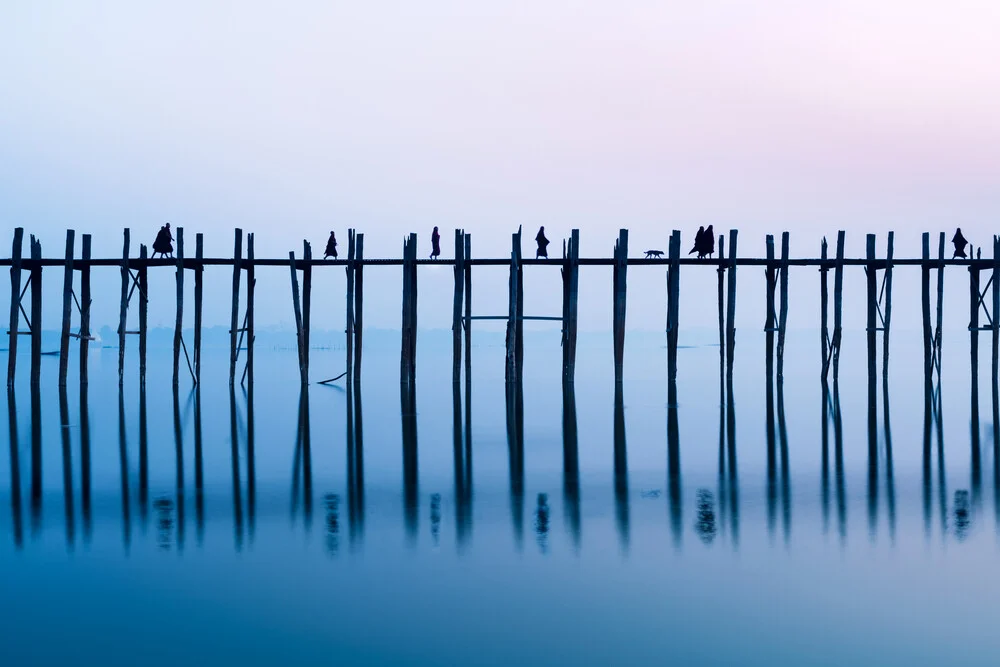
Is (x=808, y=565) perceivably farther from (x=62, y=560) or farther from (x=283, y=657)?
(x=62, y=560)

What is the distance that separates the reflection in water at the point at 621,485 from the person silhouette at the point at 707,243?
427cm

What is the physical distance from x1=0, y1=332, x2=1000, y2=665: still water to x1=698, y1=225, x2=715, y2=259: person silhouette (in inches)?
219

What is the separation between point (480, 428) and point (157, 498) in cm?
622

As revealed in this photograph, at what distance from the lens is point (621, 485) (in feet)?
30.2

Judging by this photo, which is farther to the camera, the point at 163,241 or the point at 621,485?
the point at 163,241

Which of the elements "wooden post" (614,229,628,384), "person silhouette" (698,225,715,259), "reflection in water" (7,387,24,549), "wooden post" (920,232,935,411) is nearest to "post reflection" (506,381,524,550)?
"wooden post" (614,229,628,384)

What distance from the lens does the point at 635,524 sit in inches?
293

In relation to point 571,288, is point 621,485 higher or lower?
lower

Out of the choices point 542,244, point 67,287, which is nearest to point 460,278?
point 542,244

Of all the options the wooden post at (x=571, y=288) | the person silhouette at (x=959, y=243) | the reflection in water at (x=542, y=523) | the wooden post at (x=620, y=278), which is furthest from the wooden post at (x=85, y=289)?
the person silhouette at (x=959, y=243)

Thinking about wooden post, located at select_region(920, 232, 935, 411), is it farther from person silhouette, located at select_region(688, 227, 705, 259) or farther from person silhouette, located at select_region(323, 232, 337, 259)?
person silhouette, located at select_region(323, 232, 337, 259)

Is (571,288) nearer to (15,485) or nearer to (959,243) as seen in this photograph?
(959,243)

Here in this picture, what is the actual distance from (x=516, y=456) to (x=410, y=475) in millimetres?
1694

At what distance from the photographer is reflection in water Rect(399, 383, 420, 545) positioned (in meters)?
7.48
